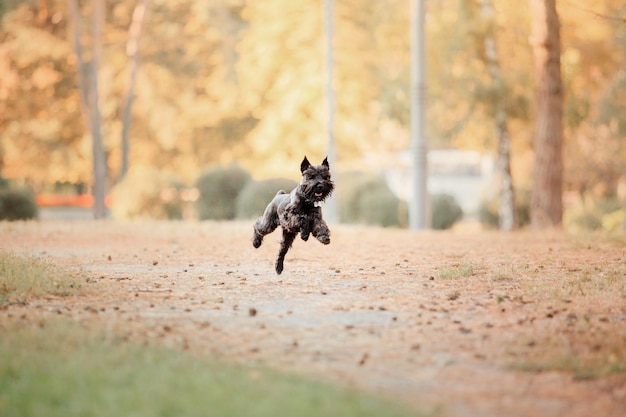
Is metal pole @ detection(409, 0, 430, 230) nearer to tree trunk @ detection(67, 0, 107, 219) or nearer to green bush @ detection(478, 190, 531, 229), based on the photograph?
green bush @ detection(478, 190, 531, 229)

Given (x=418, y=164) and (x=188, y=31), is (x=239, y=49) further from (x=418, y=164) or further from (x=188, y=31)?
(x=418, y=164)

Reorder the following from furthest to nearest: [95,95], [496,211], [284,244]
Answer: [496,211], [95,95], [284,244]

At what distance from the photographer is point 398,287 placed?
12.1 metres

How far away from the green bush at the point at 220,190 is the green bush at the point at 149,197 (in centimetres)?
207

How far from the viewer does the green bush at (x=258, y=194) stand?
108 feet

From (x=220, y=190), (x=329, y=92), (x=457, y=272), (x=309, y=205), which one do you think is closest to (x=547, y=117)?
(x=329, y=92)

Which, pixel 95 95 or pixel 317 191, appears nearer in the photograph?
pixel 317 191

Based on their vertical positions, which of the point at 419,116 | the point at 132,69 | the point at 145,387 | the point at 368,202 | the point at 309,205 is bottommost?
the point at 145,387

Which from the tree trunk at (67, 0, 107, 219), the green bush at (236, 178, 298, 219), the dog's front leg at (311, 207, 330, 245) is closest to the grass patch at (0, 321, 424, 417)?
the dog's front leg at (311, 207, 330, 245)

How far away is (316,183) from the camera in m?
12.0

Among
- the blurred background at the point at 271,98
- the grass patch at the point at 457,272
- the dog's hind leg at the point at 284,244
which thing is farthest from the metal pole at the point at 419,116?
the dog's hind leg at the point at 284,244

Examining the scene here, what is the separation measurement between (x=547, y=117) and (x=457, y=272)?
40.7ft

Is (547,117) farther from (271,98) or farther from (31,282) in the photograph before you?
(271,98)

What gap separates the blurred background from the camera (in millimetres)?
33406
